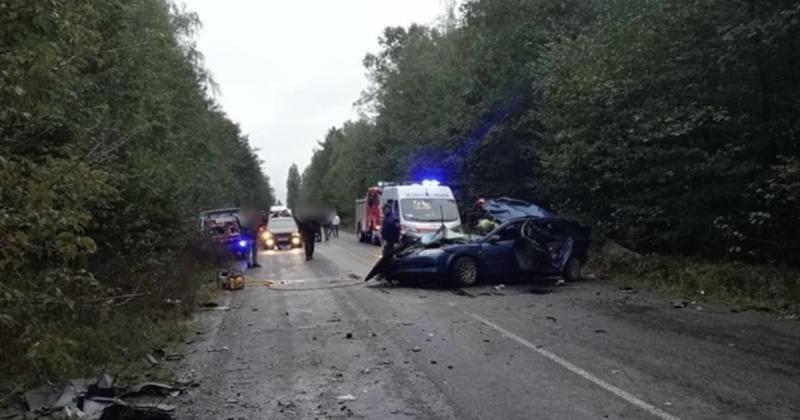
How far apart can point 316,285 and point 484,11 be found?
20.5m

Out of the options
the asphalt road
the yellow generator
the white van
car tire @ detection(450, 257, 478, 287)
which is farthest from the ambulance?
the asphalt road

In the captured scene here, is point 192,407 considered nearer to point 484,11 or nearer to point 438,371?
point 438,371

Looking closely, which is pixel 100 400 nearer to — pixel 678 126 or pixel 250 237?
pixel 678 126

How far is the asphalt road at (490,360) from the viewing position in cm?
638

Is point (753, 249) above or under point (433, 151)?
under

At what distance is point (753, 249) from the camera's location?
14344 millimetres

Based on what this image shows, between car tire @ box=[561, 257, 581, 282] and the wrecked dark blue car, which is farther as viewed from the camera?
car tire @ box=[561, 257, 581, 282]

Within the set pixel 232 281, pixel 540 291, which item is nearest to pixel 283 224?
pixel 232 281

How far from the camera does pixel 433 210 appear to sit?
84.2 feet

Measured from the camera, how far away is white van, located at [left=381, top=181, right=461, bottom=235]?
→ 25.0m

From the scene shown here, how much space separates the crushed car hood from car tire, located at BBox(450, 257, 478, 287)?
253 inches

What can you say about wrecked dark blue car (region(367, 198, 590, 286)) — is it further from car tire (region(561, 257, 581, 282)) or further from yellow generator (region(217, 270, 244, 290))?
yellow generator (region(217, 270, 244, 290))

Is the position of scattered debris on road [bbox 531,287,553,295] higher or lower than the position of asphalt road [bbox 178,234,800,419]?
higher

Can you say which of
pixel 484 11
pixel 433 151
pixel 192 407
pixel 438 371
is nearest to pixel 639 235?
pixel 438 371
